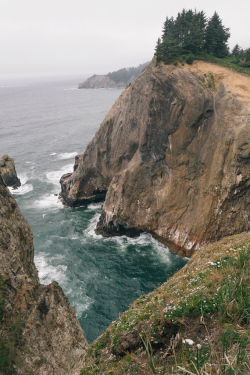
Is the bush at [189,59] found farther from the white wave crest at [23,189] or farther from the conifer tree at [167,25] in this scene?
the white wave crest at [23,189]

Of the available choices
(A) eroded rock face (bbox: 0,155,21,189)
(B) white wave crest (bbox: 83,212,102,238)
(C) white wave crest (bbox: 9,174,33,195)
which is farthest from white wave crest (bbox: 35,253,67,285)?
(A) eroded rock face (bbox: 0,155,21,189)

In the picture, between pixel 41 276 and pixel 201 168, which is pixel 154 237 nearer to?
pixel 201 168

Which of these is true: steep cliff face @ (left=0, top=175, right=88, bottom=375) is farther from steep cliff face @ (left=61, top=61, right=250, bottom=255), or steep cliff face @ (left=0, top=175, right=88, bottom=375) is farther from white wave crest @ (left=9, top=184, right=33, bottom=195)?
white wave crest @ (left=9, top=184, right=33, bottom=195)

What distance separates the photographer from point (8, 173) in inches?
2287

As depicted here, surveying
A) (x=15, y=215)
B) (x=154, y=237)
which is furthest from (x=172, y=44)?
(x=15, y=215)

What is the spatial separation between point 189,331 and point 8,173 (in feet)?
198

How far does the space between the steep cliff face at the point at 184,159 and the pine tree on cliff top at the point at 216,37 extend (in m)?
7.19

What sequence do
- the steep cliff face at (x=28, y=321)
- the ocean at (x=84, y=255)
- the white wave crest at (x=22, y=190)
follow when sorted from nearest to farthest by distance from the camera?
1. the steep cliff face at (x=28, y=321)
2. the ocean at (x=84, y=255)
3. the white wave crest at (x=22, y=190)

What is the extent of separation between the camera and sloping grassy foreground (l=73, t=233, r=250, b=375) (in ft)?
21.2

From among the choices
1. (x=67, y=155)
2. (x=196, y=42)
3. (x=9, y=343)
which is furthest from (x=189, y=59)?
(x=67, y=155)

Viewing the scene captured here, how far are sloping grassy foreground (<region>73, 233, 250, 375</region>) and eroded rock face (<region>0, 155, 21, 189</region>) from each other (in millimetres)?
55488

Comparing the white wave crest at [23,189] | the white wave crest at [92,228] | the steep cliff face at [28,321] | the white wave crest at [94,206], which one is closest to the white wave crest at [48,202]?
the white wave crest at [23,189]

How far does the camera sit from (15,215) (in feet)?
70.4

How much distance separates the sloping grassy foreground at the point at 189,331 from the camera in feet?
21.2
